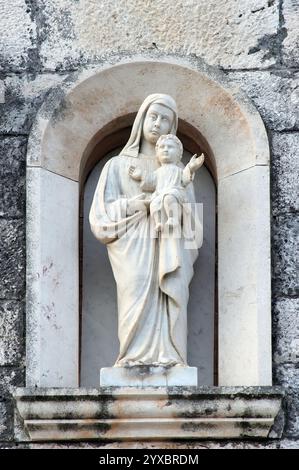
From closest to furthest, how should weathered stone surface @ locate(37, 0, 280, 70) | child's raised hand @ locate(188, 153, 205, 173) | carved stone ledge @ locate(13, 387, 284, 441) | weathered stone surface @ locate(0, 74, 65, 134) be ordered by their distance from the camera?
1. carved stone ledge @ locate(13, 387, 284, 441)
2. child's raised hand @ locate(188, 153, 205, 173)
3. weathered stone surface @ locate(0, 74, 65, 134)
4. weathered stone surface @ locate(37, 0, 280, 70)

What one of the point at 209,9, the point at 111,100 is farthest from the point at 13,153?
the point at 209,9

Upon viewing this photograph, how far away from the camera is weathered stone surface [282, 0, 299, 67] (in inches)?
419

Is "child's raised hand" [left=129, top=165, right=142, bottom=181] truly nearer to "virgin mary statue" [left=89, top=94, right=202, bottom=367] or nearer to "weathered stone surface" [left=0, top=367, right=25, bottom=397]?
"virgin mary statue" [left=89, top=94, right=202, bottom=367]

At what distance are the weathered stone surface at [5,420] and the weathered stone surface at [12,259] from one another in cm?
57

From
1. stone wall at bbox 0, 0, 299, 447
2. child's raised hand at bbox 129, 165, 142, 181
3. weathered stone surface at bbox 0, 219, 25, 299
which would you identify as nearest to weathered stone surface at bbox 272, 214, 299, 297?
stone wall at bbox 0, 0, 299, 447

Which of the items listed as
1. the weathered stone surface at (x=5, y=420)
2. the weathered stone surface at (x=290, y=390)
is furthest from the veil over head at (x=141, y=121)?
the weathered stone surface at (x=5, y=420)

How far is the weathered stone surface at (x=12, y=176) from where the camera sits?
34.2 feet

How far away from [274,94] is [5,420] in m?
2.22

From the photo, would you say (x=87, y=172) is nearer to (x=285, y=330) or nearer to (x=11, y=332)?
(x=11, y=332)

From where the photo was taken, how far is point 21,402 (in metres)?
9.95

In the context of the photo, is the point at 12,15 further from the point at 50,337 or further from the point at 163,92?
the point at 50,337

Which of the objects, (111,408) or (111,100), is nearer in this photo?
(111,408)

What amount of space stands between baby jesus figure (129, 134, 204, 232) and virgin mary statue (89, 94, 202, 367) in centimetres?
6

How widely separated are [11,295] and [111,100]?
123cm
